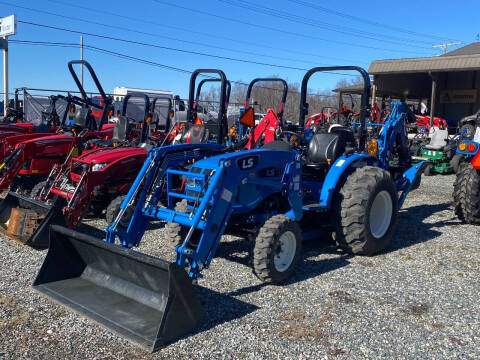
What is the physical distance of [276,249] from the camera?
183 inches

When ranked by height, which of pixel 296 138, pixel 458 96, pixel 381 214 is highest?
→ pixel 458 96

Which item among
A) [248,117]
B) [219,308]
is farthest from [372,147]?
[219,308]

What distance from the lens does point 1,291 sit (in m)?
4.54

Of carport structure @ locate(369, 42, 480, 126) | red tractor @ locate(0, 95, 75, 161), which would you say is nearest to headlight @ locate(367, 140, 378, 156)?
red tractor @ locate(0, 95, 75, 161)

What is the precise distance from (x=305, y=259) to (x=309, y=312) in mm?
1468

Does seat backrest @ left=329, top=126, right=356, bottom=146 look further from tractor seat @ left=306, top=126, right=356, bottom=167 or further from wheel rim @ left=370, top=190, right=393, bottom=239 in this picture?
→ wheel rim @ left=370, top=190, right=393, bottom=239

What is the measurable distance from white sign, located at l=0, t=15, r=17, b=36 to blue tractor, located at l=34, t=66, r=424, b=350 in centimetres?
2169

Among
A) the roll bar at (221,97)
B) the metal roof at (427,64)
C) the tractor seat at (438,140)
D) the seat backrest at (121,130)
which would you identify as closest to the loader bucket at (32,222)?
the roll bar at (221,97)

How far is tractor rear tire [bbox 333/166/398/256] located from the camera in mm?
5512

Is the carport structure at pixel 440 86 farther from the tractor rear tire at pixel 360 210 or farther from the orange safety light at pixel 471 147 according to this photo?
the tractor rear tire at pixel 360 210

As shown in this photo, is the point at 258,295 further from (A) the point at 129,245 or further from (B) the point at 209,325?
(A) the point at 129,245

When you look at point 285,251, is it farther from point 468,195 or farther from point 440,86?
point 440,86

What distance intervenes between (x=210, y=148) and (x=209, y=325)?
7.33 feet

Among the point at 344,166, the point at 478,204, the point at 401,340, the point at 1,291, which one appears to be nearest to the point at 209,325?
the point at 401,340
